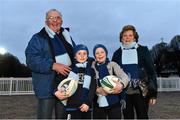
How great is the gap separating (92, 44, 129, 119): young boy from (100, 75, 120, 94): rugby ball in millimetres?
63

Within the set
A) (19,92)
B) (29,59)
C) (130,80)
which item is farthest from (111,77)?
(19,92)

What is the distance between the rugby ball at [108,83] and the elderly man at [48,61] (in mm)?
459

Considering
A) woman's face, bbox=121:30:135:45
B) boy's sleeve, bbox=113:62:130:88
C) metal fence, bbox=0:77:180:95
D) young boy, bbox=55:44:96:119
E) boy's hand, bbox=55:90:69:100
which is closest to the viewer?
boy's hand, bbox=55:90:69:100

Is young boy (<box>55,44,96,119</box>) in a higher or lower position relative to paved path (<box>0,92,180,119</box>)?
higher

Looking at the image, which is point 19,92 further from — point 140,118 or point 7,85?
point 140,118

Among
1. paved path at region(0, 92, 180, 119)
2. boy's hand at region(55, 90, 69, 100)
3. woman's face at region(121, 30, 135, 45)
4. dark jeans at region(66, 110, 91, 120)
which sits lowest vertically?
paved path at region(0, 92, 180, 119)

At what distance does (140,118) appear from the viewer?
16.7 feet

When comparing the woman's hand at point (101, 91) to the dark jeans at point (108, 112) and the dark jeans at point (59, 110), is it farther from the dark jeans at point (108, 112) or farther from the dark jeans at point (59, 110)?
the dark jeans at point (59, 110)

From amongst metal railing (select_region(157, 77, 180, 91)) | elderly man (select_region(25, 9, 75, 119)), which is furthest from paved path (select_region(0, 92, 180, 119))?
metal railing (select_region(157, 77, 180, 91))

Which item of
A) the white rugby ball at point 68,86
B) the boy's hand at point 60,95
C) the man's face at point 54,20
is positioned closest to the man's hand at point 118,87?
the white rugby ball at point 68,86

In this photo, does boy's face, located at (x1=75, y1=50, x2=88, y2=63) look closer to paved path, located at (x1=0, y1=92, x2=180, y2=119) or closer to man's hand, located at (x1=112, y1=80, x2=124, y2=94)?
man's hand, located at (x1=112, y1=80, x2=124, y2=94)

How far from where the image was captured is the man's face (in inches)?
184

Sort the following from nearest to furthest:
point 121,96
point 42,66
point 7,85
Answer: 1. point 42,66
2. point 121,96
3. point 7,85

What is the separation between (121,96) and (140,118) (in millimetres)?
441
